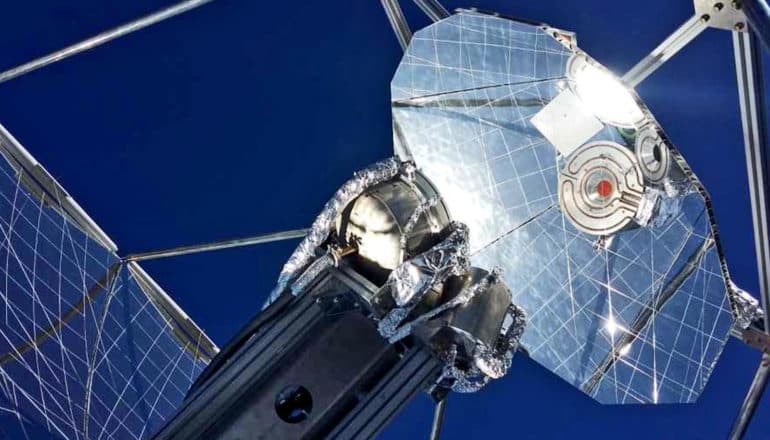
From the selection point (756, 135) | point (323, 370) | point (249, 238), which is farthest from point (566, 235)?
point (249, 238)

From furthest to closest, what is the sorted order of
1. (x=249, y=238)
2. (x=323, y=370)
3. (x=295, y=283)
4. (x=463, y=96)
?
(x=249, y=238)
(x=463, y=96)
(x=295, y=283)
(x=323, y=370)

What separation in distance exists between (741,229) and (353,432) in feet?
5.64

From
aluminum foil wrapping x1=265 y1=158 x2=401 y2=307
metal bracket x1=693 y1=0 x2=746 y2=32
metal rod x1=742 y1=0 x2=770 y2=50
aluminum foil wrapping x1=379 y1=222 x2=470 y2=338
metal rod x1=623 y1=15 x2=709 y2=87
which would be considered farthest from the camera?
aluminum foil wrapping x1=265 y1=158 x2=401 y2=307

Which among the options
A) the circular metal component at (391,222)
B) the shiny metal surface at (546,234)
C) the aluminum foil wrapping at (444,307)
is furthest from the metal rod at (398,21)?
the aluminum foil wrapping at (444,307)

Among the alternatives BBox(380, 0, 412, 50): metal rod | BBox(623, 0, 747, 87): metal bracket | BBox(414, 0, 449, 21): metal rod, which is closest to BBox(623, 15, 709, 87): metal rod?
BBox(623, 0, 747, 87): metal bracket

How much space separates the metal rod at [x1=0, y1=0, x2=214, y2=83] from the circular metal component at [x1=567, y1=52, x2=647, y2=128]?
147 centimetres

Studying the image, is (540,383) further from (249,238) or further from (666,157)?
(666,157)

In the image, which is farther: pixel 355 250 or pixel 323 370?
pixel 355 250

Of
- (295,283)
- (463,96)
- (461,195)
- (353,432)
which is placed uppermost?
(463,96)

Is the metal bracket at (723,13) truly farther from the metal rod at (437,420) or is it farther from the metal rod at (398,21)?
the metal rod at (437,420)

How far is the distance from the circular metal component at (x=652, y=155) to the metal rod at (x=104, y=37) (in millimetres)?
1744

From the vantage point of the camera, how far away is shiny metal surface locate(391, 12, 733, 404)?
301cm

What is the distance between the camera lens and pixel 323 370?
295 cm

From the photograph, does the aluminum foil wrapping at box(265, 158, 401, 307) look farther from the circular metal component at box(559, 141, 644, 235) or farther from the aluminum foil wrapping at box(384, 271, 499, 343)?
the circular metal component at box(559, 141, 644, 235)
